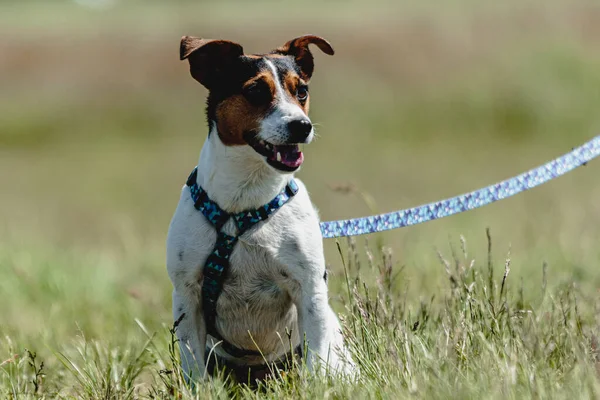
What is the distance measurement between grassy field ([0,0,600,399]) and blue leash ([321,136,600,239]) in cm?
20

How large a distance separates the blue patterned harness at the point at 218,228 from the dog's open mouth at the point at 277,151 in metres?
0.20

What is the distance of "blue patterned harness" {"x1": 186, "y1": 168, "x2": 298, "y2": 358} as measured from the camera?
11.1 ft

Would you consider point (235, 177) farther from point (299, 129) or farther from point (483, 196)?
point (483, 196)

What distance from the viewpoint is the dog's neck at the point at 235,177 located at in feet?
11.4

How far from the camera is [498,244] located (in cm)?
741

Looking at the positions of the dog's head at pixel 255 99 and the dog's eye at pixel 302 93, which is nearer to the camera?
the dog's head at pixel 255 99

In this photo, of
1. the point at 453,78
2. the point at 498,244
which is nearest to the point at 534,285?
the point at 498,244

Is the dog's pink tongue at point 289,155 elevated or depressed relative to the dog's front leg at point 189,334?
elevated

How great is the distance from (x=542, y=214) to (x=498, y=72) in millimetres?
7806

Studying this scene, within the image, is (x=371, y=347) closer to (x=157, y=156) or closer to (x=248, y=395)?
(x=248, y=395)

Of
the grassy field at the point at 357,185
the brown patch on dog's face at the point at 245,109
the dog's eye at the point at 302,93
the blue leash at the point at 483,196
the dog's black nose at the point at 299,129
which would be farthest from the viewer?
the blue leash at the point at 483,196

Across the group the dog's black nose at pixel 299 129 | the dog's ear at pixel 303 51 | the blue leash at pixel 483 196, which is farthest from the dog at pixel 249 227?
the blue leash at pixel 483 196

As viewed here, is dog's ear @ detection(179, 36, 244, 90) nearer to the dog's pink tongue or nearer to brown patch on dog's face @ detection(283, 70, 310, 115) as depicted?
brown patch on dog's face @ detection(283, 70, 310, 115)

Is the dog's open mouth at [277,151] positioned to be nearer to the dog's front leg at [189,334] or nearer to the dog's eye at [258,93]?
the dog's eye at [258,93]
